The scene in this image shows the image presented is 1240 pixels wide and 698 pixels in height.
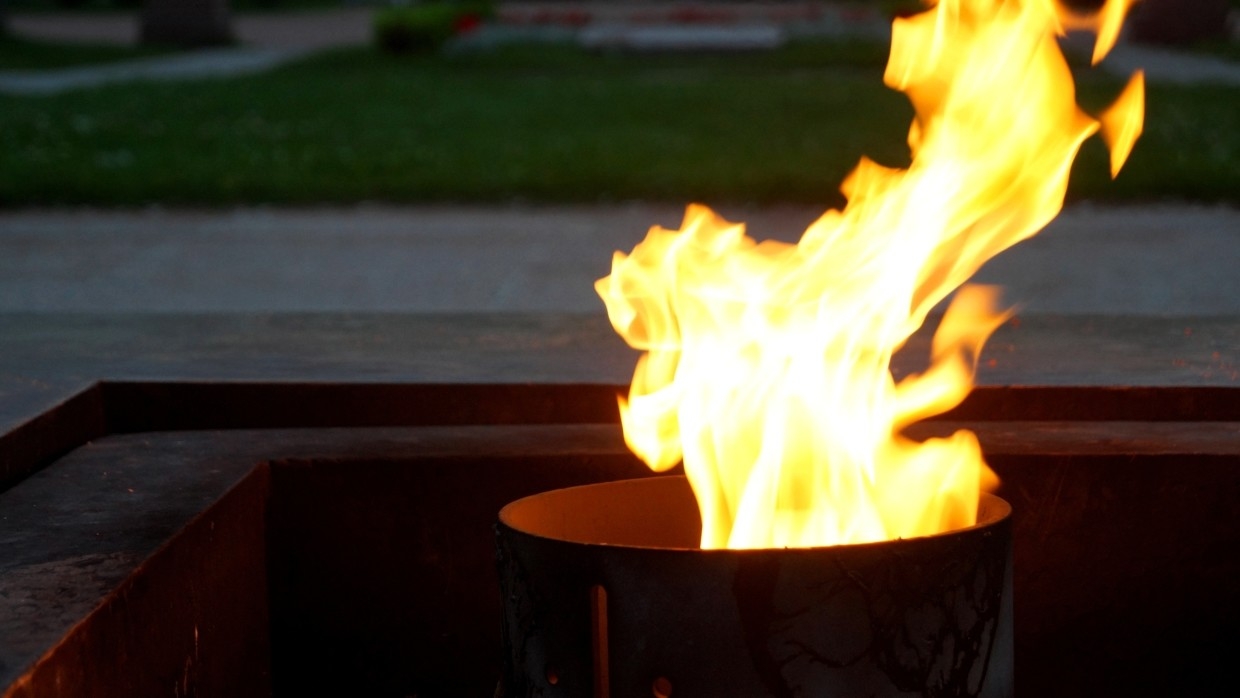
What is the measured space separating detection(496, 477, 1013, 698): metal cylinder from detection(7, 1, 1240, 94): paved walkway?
13.9 metres

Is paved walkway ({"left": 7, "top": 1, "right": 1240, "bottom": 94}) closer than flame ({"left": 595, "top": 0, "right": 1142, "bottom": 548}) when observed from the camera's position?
No

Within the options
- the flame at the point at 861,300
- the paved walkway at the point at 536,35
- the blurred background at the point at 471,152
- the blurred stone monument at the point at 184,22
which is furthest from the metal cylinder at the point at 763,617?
the blurred stone monument at the point at 184,22

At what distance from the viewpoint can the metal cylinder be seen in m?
1.95

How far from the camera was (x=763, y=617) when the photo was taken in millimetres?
1955

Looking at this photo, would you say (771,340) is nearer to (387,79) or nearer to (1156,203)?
(1156,203)

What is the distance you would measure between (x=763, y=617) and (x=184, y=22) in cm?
2236

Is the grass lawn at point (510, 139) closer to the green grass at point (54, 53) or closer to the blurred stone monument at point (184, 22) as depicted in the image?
the green grass at point (54, 53)

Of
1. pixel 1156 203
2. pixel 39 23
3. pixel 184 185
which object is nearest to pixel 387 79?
pixel 184 185

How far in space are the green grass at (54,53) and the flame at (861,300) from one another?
18040mm

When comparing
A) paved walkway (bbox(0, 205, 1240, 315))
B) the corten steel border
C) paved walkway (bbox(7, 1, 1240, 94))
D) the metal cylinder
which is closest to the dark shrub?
paved walkway (bbox(7, 1, 1240, 94))

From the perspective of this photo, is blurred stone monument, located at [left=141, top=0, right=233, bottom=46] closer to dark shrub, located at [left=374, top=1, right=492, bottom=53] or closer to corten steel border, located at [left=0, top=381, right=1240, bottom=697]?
dark shrub, located at [left=374, top=1, right=492, bottom=53]

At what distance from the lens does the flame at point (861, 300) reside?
238cm

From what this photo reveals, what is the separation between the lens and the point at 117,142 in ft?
37.2

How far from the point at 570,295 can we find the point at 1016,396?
3.08 meters
